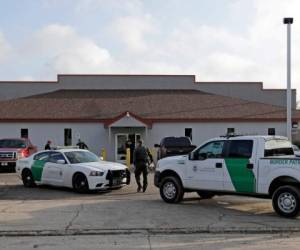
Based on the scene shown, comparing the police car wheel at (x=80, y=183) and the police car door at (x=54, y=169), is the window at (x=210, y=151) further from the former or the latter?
the police car door at (x=54, y=169)

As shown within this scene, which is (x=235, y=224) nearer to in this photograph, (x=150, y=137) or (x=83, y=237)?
(x=83, y=237)

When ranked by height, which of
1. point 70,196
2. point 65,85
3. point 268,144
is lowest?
point 70,196

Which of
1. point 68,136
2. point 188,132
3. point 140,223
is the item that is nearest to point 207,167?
point 140,223

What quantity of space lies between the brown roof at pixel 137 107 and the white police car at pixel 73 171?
21.4 meters

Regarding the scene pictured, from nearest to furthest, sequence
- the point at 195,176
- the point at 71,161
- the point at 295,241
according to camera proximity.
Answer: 1. the point at 295,241
2. the point at 195,176
3. the point at 71,161

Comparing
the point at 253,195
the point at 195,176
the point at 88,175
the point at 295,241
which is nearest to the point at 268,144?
the point at 253,195

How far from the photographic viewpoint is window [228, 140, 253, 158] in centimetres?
1345

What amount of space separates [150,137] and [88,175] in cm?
2415

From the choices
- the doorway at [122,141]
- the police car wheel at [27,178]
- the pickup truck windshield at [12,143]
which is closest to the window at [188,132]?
the doorway at [122,141]

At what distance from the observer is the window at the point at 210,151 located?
1416cm

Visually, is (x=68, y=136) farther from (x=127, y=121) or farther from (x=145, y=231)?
(x=145, y=231)

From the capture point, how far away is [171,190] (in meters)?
15.2

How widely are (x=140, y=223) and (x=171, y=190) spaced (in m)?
3.46

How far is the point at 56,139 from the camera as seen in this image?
41.4 meters
